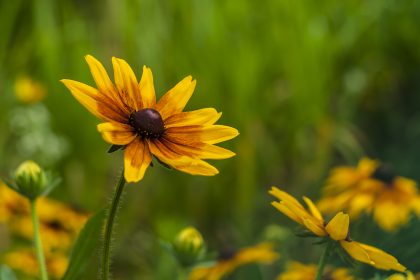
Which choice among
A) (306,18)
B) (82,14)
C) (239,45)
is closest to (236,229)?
(239,45)

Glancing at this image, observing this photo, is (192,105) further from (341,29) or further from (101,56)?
(341,29)

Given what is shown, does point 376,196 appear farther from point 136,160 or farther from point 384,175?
point 136,160

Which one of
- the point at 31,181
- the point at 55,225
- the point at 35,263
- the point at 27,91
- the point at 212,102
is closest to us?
the point at 31,181

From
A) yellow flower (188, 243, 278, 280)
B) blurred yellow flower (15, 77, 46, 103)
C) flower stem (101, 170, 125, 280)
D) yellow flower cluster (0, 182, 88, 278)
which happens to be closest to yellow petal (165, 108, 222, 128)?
flower stem (101, 170, 125, 280)

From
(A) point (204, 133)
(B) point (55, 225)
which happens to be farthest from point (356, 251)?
(B) point (55, 225)

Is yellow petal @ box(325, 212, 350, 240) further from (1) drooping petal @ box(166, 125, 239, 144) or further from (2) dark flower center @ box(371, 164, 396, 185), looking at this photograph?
(2) dark flower center @ box(371, 164, 396, 185)

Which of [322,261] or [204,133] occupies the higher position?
[204,133]
